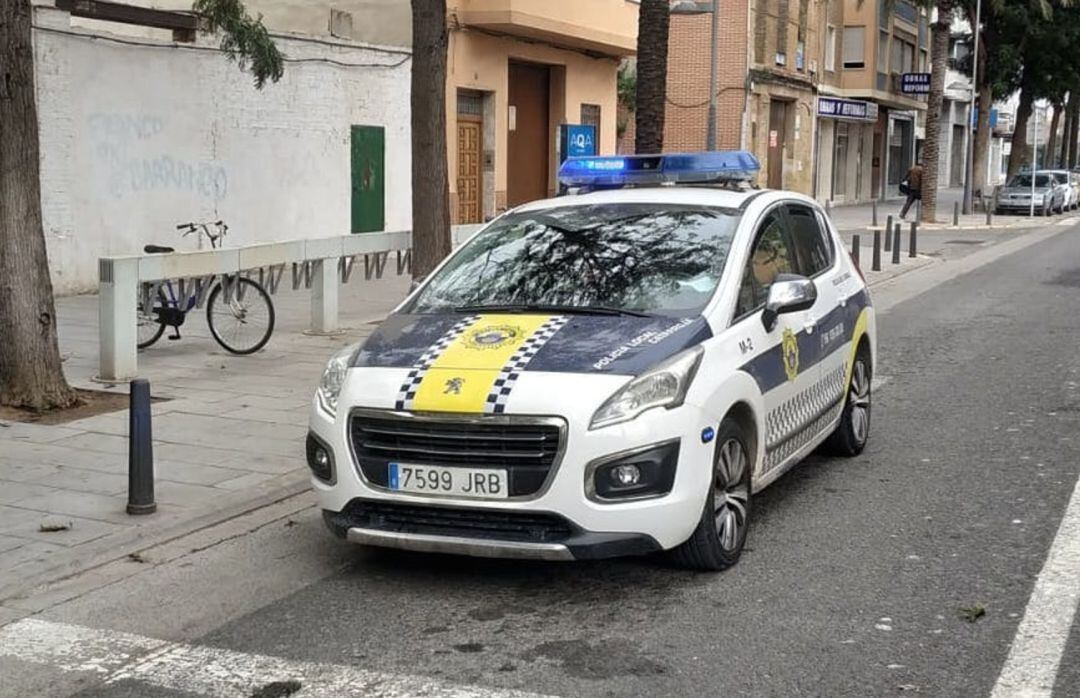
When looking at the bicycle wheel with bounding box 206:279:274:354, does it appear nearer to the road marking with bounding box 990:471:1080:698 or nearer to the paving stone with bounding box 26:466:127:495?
the paving stone with bounding box 26:466:127:495

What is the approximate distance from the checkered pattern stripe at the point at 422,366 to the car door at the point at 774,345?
1309mm

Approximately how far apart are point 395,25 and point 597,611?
60.2 feet

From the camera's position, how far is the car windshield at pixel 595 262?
5992 millimetres

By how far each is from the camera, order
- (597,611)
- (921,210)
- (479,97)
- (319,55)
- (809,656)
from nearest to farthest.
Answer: (809,656), (597,611), (319,55), (479,97), (921,210)

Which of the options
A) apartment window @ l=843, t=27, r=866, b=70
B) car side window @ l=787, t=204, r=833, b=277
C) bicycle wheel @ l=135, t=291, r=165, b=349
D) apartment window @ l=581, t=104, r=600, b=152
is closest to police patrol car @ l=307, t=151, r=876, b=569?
car side window @ l=787, t=204, r=833, b=277

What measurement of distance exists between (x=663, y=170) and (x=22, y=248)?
453 centimetres

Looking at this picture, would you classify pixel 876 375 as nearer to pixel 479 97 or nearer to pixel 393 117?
pixel 393 117

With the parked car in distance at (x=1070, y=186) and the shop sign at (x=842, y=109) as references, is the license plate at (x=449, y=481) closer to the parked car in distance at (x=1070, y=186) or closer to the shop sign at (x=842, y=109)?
the shop sign at (x=842, y=109)

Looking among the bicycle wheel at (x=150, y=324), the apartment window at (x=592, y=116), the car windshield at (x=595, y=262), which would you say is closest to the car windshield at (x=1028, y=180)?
the apartment window at (x=592, y=116)

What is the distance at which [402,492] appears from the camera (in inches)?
206

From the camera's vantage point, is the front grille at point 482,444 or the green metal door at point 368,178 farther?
the green metal door at point 368,178

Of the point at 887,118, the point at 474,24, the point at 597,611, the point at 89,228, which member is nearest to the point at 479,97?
the point at 474,24

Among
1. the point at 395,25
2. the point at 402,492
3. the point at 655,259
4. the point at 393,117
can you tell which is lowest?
the point at 402,492

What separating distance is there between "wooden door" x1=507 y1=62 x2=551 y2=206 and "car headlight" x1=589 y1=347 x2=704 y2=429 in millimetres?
19831
